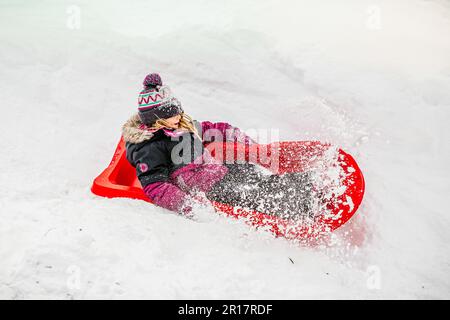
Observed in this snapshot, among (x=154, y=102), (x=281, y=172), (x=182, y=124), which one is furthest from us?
(x=281, y=172)

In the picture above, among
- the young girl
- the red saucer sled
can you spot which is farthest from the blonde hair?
the red saucer sled

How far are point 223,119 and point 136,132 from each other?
1.43 meters

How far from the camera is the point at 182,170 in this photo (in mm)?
2438

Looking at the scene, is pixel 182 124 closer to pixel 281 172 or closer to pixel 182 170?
pixel 182 170

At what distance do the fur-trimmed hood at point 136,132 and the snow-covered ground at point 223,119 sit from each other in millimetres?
492

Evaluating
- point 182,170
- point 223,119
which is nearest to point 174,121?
point 182,170

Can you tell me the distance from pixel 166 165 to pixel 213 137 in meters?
0.65

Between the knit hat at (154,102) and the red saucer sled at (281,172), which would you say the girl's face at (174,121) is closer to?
the knit hat at (154,102)

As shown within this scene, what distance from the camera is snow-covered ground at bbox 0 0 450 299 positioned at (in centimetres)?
167

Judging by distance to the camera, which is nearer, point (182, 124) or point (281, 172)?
point (182, 124)

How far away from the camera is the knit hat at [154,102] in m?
2.42

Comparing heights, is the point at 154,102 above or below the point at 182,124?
above

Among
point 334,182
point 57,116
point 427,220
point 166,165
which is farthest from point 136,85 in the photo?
point 427,220

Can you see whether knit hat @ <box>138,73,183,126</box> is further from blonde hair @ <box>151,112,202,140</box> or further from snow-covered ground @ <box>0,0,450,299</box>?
snow-covered ground @ <box>0,0,450,299</box>
